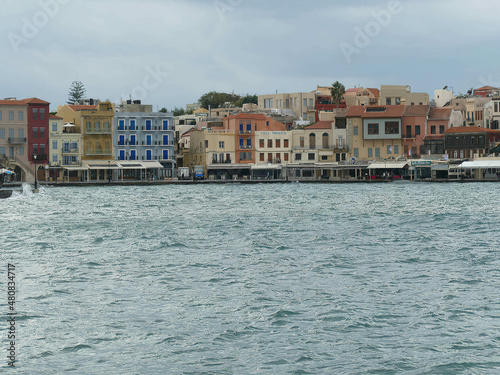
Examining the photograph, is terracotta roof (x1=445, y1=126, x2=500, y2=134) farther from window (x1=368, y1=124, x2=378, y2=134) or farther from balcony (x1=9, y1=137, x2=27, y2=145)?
balcony (x1=9, y1=137, x2=27, y2=145)

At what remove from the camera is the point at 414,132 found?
99812 millimetres

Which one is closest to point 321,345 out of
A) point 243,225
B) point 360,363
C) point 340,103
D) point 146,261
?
point 360,363

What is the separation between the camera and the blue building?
10150 cm

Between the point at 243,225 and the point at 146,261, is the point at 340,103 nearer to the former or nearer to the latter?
the point at 243,225

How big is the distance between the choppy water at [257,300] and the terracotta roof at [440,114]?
67766mm

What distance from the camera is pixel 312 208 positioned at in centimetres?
5047

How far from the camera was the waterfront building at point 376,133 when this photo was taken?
9950 centimetres

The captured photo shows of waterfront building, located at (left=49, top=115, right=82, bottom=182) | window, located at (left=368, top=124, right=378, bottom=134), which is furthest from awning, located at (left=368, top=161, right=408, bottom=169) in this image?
waterfront building, located at (left=49, top=115, right=82, bottom=182)

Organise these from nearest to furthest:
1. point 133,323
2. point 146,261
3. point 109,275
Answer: point 133,323 < point 109,275 < point 146,261

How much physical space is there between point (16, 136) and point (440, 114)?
176 ft

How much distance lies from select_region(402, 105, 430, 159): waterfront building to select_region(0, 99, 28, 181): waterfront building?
47.0m

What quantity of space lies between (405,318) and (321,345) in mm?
2504

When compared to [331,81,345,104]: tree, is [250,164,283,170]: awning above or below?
below

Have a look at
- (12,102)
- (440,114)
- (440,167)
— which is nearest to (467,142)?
(440,167)
